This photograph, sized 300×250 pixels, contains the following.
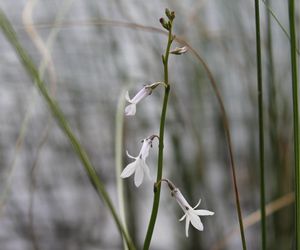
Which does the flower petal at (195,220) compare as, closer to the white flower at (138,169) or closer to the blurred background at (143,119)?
the white flower at (138,169)

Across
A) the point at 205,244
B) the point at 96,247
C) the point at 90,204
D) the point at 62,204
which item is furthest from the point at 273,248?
the point at 62,204

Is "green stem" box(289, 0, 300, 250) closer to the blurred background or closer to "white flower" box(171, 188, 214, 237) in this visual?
"white flower" box(171, 188, 214, 237)

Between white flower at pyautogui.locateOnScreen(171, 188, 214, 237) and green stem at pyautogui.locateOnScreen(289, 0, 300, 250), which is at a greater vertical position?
green stem at pyautogui.locateOnScreen(289, 0, 300, 250)

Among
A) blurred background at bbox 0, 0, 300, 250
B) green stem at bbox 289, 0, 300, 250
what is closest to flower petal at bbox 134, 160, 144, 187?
green stem at bbox 289, 0, 300, 250

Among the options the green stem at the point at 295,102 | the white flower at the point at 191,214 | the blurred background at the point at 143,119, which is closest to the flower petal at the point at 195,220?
the white flower at the point at 191,214

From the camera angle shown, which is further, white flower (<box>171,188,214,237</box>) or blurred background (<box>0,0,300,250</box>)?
blurred background (<box>0,0,300,250</box>)

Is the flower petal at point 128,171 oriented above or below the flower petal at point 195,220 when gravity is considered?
above

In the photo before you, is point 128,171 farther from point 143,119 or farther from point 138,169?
point 143,119

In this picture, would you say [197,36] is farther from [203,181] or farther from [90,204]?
[90,204]

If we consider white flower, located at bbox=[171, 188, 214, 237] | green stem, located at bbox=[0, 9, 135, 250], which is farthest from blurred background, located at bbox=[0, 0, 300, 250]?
white flower, located at bbox=[171, 188, 214, 237]
